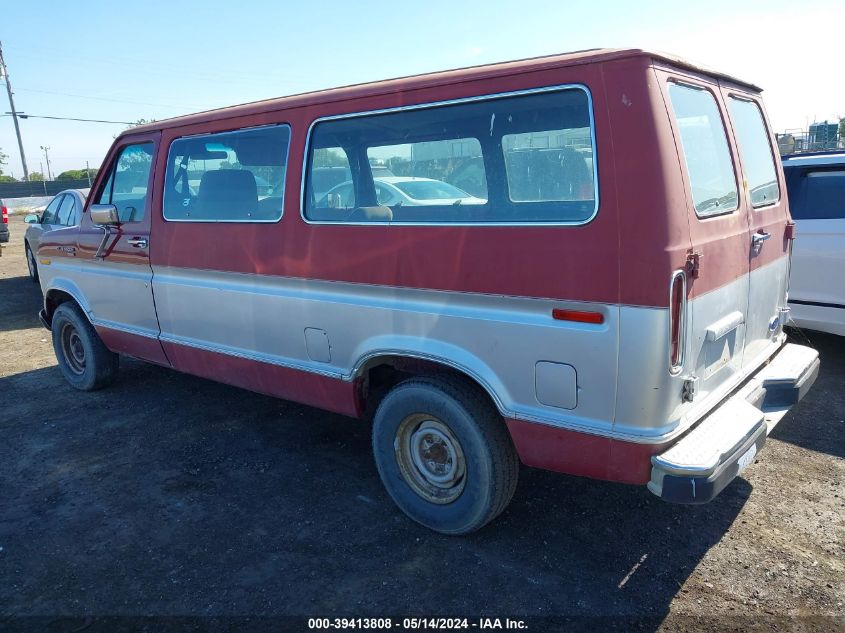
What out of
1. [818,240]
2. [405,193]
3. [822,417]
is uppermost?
[405,193]

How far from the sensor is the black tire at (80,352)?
538 cm

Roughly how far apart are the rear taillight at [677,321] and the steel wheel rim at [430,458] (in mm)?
1129

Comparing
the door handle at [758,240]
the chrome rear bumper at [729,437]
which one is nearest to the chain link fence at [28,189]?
the door handle at [758,240]

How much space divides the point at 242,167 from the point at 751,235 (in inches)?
116

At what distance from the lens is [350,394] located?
11.4 feet

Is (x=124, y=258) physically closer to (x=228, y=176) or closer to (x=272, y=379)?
(x=228, y=176)

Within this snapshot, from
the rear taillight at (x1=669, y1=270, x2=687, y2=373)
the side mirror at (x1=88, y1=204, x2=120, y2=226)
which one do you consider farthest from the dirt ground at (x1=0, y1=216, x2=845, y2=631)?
the side mirror at (x1=88, y1=204, x2=120, y2=226)

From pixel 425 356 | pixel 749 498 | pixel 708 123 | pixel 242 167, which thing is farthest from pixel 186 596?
pixel 708 123

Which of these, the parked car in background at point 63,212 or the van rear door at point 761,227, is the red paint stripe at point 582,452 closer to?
the van rear door at point 761,227

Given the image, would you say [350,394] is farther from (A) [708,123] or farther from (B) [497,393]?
(A) [708,123]

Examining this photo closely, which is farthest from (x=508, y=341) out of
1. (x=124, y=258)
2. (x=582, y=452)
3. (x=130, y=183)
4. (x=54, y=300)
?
(x=54, y=300)

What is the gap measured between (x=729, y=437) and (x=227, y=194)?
10.4ft

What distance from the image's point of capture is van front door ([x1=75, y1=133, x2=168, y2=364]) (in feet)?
15.0

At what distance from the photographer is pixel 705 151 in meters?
2.85
